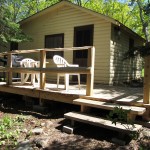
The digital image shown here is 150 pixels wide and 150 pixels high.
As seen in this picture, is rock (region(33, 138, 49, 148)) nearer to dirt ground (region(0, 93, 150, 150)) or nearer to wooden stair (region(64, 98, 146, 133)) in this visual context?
dirt ground (region(0, 93, 150, 150))

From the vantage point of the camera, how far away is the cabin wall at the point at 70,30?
28.1 ft

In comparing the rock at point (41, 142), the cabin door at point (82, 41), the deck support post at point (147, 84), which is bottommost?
the rock at point (41, 142)

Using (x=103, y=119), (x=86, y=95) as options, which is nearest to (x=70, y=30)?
(x=86, y=95)

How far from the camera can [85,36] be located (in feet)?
29.8

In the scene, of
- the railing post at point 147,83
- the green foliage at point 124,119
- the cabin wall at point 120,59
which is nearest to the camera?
the green foliage at point 124,119

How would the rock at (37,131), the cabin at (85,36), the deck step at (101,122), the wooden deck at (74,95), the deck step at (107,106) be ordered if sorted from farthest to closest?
the cabin at (85,36)
the wooden deck at (74,95)
the rock at (37,131)
the deck step at (107,106)
the deck step at (101,122)

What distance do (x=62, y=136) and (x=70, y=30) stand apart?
20.3 feet

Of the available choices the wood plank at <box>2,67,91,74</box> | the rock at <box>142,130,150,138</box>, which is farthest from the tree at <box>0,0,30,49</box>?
the rock at <box>142,130,150,138</box>

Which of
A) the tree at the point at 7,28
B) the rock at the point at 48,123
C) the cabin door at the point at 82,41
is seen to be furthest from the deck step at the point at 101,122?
the tree at the point at 7,28

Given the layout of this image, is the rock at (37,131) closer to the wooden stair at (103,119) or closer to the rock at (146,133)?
the wooden stair at (103,119)

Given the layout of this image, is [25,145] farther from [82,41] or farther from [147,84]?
[82,41]

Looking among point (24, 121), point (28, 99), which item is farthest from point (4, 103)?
point (24, 121)

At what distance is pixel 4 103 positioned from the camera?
688 cm

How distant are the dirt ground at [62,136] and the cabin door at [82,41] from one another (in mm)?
3668
